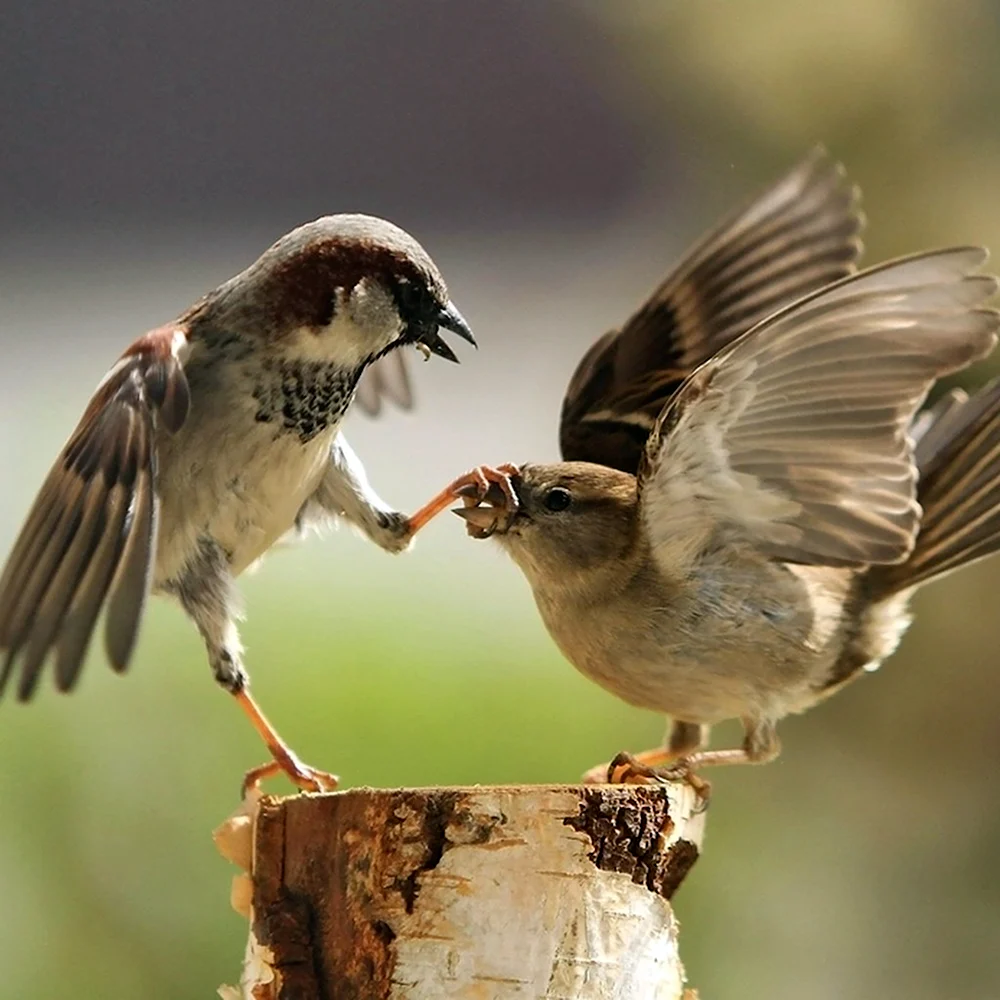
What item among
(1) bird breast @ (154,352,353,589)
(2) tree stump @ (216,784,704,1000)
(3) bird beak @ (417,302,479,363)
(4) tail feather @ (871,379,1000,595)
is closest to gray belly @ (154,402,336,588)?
(1) bird breast @ (154,352,353,589)

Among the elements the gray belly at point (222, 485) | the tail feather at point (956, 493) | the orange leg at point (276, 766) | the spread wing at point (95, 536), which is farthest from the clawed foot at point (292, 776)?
the tail feather at point (956, 493)

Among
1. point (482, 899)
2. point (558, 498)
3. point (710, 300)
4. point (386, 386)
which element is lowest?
point (482, 899)

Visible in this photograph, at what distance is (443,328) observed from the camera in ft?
3.55

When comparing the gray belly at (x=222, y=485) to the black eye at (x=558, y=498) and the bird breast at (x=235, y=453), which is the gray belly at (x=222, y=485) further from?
the black eye at (x=558, y=498)

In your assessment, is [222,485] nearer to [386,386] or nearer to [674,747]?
A: [386,386]

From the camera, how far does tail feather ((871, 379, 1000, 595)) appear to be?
4.13ft

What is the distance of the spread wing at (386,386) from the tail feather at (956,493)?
53 centimetres

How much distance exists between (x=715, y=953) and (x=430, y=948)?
1180mm

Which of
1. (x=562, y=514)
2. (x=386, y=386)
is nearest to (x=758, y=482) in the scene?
(x=562, y=514)

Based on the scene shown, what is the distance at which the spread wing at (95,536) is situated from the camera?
2.93 feet

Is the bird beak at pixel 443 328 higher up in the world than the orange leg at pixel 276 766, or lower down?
higher up

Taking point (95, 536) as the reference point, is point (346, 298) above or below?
above

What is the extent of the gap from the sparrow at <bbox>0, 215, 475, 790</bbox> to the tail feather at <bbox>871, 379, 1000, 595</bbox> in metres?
0.48

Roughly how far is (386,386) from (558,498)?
0.35m
